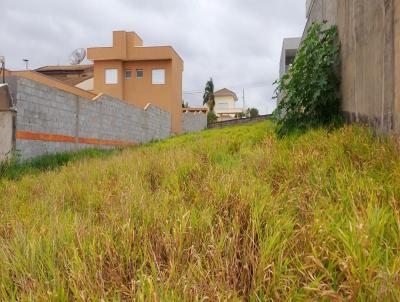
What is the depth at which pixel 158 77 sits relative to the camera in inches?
997

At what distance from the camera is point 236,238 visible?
2.10 meters

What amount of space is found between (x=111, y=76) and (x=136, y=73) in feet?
5.96

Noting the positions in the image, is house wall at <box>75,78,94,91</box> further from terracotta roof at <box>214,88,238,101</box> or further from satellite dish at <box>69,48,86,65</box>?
terracotta roof at <box>214,88,238,101</box>

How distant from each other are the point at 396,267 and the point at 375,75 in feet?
8.52

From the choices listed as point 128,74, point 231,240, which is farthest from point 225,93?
point 231,240

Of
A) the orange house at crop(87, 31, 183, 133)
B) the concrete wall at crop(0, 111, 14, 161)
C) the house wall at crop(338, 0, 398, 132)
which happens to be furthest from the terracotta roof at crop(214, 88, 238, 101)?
the house wall at crop(338, 0, 398, 132)

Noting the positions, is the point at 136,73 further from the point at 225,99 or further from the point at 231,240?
the point at 225,99

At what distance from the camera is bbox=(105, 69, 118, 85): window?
25.5m

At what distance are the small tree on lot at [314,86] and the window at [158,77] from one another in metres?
20.1

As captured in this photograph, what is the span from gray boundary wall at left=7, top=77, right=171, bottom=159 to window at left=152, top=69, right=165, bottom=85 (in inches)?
335

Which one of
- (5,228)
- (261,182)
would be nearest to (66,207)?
(5,228)

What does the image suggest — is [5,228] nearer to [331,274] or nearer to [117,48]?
[331,274]

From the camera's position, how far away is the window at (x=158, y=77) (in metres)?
25.2

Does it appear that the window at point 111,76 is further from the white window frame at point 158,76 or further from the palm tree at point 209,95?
the palm tree at point 209,95
